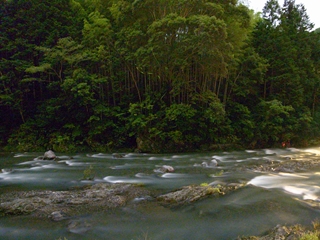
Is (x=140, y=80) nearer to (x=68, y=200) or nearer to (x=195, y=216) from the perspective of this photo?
(x=68, y=200)

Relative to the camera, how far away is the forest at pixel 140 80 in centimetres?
1767

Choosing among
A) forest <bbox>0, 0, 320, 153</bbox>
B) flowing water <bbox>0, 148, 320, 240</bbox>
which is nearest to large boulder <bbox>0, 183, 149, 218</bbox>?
flowing water <bbox>0, 148, 320, 240</bbox>

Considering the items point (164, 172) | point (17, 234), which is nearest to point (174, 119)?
point (164, 172)

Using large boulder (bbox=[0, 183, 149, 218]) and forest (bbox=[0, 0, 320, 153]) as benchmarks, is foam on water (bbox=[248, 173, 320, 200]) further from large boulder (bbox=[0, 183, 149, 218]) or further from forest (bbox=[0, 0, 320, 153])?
forest (bbox=[0, 0, 320, 153])

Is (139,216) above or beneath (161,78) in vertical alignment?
beneath

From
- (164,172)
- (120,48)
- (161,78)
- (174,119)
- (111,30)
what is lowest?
(164,172)

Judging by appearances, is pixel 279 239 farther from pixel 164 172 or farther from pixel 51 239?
pixel 164 172

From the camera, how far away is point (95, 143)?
1983cm

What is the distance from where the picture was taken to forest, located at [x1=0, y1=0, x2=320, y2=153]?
58.0 feet

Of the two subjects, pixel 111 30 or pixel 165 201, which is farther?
pixel 111 30

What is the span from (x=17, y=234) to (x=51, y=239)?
0.70m

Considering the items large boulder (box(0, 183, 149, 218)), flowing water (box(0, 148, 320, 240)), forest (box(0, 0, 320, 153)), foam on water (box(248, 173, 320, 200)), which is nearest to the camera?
flowing water (box(0, 148, 320, 240))

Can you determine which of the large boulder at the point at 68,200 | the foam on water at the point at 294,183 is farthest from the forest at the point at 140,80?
the large boulder at the point at 68,200

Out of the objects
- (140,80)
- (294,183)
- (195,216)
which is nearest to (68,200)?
(195,216)
